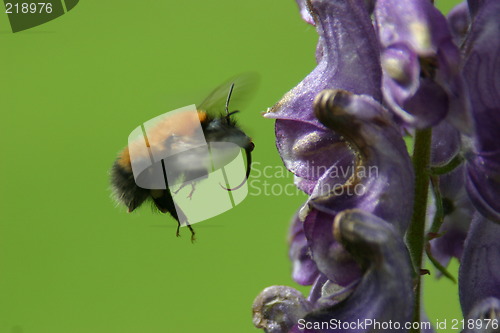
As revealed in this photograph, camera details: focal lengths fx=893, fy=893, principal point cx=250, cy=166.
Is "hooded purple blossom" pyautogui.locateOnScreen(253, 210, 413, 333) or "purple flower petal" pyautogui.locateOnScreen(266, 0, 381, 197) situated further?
"purple flower petal" pyautogui.locateOnScreen(266, 0, 381, 197)

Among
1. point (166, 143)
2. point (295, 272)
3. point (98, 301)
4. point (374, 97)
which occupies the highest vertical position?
point (374, 97)

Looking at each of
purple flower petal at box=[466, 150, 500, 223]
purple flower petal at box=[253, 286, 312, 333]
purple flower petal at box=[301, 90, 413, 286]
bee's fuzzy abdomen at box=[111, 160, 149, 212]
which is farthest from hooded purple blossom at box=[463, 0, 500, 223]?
bee's fuzzy abdomen at box=[111, 160, 149, 212]

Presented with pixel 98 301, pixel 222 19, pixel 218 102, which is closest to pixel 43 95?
pixel 222 19

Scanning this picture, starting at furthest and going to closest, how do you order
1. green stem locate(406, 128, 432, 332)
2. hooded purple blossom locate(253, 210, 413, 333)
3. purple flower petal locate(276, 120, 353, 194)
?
purple flower petal locate(276, 120, 353, 194)
green stem locate(406, 128, 432, 332)
hooded purple blossom locate(253, 210, 413, 333)

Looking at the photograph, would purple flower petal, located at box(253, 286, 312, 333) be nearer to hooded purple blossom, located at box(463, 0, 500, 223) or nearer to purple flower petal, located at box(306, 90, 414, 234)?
purple flower petal, located at box(306, 90, 414, 234)

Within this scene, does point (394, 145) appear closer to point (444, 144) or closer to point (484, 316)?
point (444, 144)

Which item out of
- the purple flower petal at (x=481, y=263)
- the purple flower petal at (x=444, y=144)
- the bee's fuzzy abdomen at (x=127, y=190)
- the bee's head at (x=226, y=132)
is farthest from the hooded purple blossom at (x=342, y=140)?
the bee's fuzzy abdomen at (x=127, y=190)

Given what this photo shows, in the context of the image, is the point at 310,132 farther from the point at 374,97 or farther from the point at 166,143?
the point at 166,143
